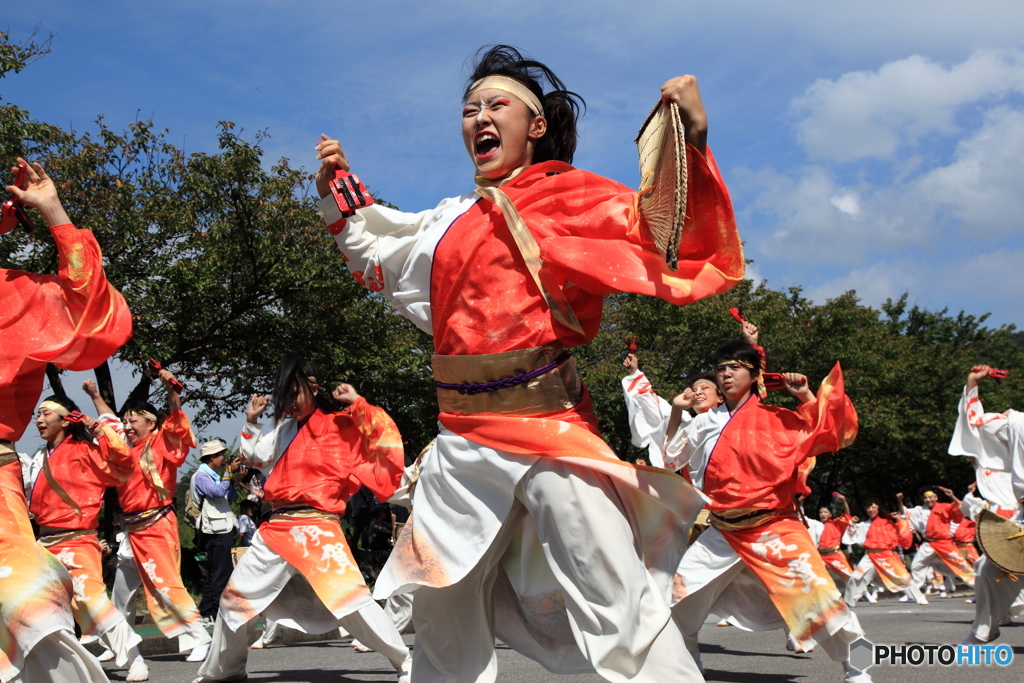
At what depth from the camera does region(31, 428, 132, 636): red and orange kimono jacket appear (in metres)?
7.00

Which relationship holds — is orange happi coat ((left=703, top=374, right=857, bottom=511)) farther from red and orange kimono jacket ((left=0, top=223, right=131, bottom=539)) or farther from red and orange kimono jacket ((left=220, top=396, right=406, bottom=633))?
red and orange kimono jacket ((left=0, top=223, right=131, bottom=539))

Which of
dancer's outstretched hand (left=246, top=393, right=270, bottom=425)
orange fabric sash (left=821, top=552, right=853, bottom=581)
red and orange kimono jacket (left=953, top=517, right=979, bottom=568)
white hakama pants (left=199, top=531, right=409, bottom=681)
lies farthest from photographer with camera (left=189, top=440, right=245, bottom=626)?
red and orange kimono jacket (left=953, top=517, right=979, bottom=568)

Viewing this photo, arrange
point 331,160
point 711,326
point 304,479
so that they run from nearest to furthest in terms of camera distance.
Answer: point 331,160 < point 304,479 < point 711,326

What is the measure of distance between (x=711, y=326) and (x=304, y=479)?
1670 centimetres

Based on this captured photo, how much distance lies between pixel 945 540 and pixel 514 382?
1729 centimetres

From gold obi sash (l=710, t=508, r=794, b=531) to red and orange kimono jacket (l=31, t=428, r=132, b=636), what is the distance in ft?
13.3

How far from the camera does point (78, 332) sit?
12.4ft

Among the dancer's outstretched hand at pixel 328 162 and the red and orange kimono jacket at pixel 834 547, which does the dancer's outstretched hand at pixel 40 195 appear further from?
the red and orange kimono jacket at pixel 834 547

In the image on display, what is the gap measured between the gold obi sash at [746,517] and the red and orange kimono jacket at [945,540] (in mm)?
13610

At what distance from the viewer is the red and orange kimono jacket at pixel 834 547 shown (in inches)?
667

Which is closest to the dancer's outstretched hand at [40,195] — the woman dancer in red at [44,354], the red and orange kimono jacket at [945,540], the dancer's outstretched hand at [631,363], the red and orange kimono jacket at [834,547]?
the woman dancer in red at [44,354]

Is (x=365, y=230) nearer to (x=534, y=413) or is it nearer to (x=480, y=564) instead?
(x=534, y=413)

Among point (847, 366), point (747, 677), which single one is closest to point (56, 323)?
point (747, 677)

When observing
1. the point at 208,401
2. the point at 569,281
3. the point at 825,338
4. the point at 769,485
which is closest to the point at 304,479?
the point at 769,485
